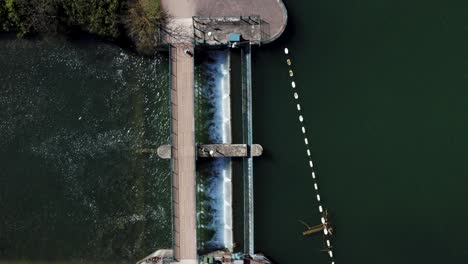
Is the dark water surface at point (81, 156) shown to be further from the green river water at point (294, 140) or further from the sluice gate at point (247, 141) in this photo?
the sluice gate at point (247, 141)

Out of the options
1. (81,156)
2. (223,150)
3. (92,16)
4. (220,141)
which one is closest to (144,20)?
(92,16)

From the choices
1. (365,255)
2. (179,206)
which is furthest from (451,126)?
(179,206)

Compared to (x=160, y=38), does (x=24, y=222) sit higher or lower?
lower

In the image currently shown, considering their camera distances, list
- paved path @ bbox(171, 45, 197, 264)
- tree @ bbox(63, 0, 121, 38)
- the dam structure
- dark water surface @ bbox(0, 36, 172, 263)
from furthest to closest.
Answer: dark water surface @ bbox(0, 36, 172, 263), paved path @ bbox(171, 45, 197, 264), the dam structure, tree @ bbox(63, 0, 121, 38)

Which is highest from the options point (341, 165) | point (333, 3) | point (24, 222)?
point (333, 3)

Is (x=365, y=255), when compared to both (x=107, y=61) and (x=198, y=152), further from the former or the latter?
(x=107, y=61)

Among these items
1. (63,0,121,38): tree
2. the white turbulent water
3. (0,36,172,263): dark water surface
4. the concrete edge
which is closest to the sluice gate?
the white turbulent water

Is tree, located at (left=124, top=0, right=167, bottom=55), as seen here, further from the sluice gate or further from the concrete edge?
the concrete edge
